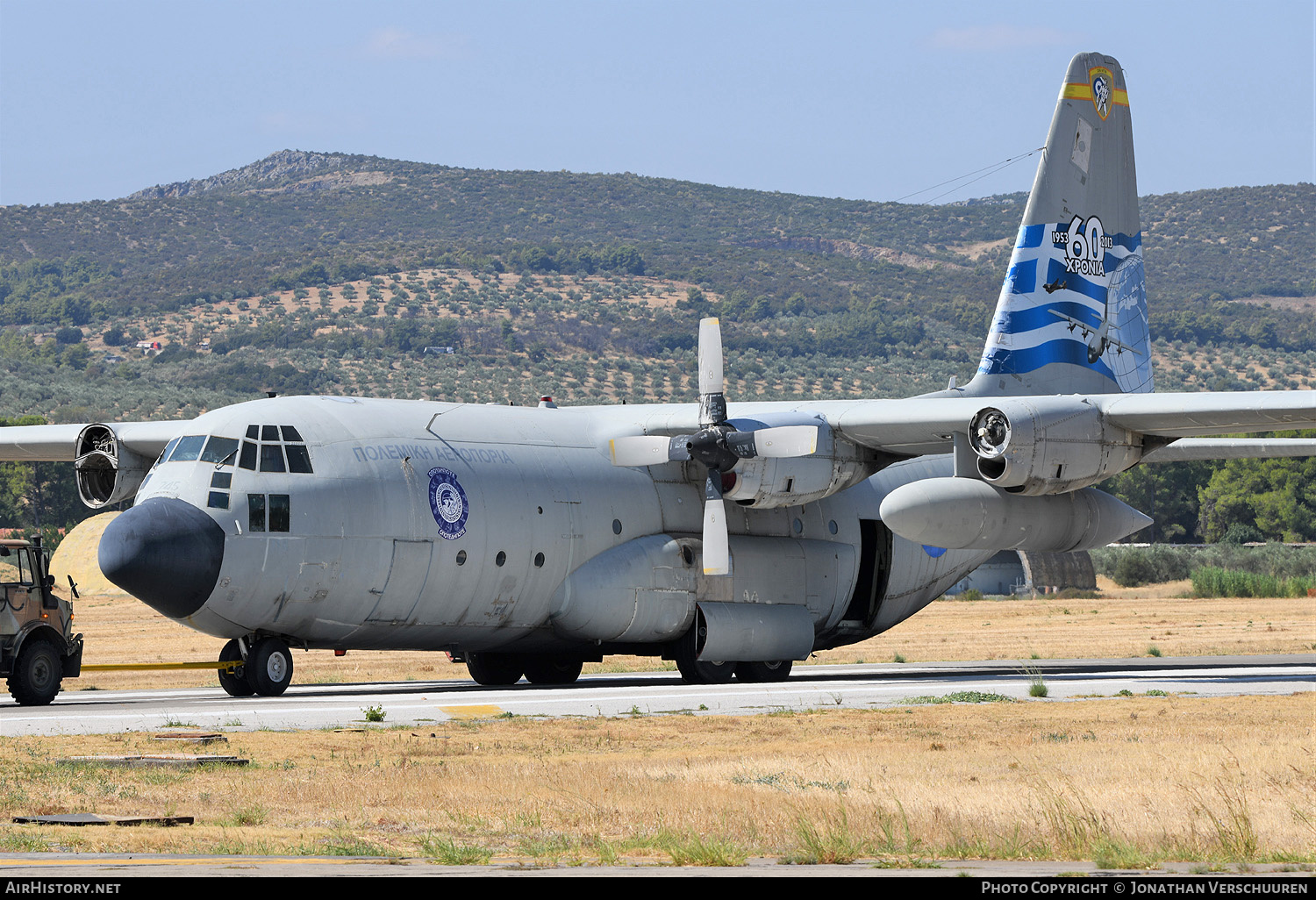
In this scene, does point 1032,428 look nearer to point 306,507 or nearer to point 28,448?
point 306,507

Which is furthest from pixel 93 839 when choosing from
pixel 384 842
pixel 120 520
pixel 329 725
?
pixel 120 520

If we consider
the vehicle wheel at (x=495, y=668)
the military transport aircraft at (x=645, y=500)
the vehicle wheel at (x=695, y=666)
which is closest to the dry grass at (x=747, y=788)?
the military transport aircraft at (x=645, y=500)

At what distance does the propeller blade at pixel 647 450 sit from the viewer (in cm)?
2516

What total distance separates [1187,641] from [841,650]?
372 inches

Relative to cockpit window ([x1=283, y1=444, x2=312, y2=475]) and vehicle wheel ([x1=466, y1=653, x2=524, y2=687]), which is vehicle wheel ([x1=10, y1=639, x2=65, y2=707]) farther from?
vehicle wheel ([x1=466, y1=653, x2=524, y2=687])

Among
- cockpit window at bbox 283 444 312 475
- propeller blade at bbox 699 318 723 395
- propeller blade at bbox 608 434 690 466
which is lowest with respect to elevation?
propeller blade at bbox 608 434 690 466

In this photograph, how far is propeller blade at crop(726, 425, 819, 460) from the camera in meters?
24.6

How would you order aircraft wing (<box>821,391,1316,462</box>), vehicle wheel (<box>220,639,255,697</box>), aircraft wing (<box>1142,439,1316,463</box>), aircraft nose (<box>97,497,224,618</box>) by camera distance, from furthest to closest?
aircraft wing (<box>1142,439,1316,463</box>) → aircraft wing (<box>821,391,1316,462</box>) → vehicle wheel (<box>220,639,255,697</box>) → aircraft nose (<box>97,497,224,618</box>)

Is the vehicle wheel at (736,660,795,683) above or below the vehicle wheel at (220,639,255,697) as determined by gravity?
below

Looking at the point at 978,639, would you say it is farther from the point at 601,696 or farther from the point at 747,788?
the point at 747,788

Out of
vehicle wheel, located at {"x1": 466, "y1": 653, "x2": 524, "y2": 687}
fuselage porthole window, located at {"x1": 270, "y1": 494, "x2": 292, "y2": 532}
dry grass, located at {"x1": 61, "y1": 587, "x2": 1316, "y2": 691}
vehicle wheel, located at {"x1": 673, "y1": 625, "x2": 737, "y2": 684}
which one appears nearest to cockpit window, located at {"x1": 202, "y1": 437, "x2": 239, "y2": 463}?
fuselage porthole window, located at {"x1": 270, "y1": 494, "x2": 292, "y2": 532}

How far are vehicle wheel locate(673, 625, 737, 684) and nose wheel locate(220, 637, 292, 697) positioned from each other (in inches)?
257

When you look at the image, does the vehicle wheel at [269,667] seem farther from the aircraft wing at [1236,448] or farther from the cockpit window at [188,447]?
the aircraft wing at [1236,448]

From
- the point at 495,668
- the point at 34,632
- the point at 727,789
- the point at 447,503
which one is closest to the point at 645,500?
the point at 495,668
